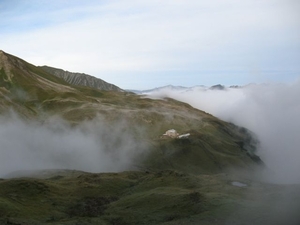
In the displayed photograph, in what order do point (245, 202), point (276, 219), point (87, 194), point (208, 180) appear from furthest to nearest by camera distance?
point (208, 180), point (87, 194), point (245, 202), point (276, 219)

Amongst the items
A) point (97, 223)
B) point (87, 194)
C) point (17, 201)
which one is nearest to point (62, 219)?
point (97, 223)

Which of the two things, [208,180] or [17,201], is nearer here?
[17,201]

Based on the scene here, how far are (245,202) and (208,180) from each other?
37774 millimetres

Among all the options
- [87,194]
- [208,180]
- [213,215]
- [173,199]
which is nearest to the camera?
[213,215]

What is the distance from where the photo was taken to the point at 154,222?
88688 mm

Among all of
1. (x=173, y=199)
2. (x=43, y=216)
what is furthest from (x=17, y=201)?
(x=173, y=199)

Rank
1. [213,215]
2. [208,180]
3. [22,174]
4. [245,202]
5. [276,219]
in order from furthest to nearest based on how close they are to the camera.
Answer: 1. [22,174]
2. [208,180]
3. [245,202]
4. [213,215]
5. [276,219]

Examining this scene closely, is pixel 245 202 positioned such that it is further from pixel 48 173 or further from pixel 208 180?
pixel 48 173

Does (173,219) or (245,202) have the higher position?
(245,202)

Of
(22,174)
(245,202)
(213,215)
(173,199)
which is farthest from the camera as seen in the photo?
(22,174)

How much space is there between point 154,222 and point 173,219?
15.1ft

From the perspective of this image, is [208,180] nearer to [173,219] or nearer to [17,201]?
[173,219]

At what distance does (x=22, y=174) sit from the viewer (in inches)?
6978

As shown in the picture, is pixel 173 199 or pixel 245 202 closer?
pixel 245 202
